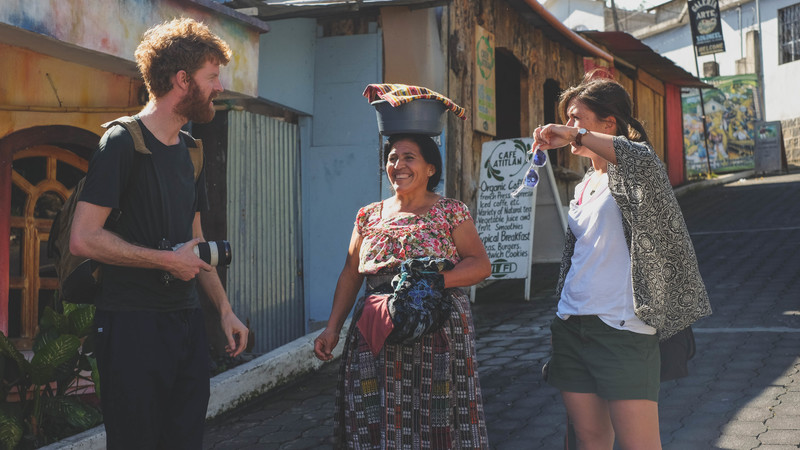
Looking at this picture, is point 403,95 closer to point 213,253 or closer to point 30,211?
point 213,253

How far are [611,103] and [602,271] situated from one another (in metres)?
0.61

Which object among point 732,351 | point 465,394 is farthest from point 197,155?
point 732,351

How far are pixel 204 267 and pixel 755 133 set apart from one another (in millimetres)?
23091

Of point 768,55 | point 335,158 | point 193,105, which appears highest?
point 768,55

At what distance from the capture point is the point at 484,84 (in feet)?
34.4

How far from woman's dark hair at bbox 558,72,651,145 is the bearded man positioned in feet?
4.28

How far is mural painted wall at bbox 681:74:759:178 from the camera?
25.1 meters

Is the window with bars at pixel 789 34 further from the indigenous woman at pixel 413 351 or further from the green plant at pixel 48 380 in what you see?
the indigenous woman at pixel 413 351

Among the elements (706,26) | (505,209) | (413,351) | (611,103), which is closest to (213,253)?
(413,351)

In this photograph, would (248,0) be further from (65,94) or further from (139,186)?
(139,186)

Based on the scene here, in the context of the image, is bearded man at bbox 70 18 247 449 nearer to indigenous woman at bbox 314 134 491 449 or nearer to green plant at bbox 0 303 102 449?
indigenous woman at bbox 314 134 491 449

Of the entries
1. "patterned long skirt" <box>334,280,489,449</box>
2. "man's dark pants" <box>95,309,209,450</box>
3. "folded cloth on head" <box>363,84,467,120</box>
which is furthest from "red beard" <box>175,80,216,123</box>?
"patterned long skirt" <box>334,280,489,449</box>

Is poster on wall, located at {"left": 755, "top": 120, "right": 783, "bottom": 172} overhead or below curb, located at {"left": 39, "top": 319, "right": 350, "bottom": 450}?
overhead

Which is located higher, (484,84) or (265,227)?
(484,84)
